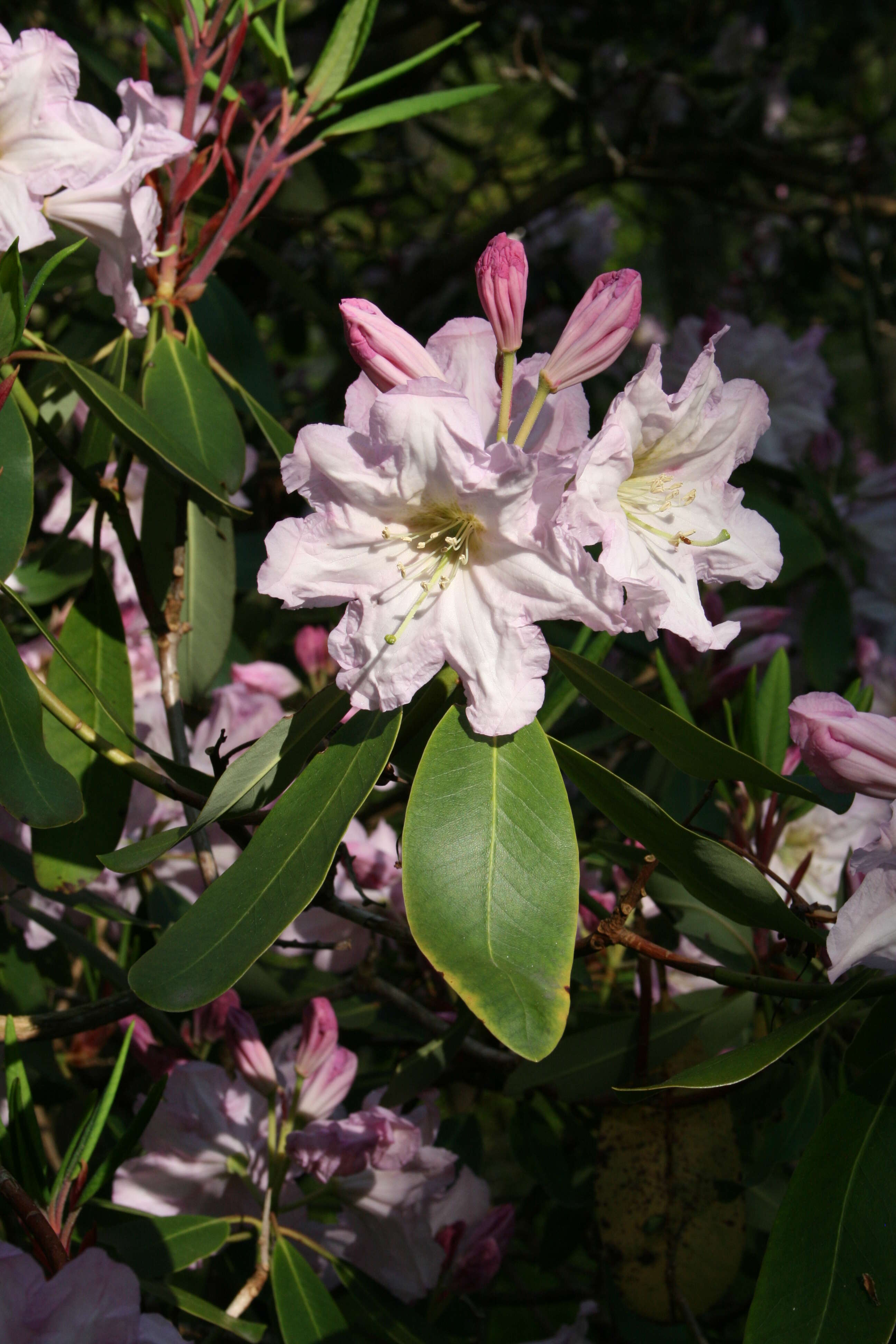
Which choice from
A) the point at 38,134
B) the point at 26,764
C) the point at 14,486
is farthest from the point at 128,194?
the point at 26,764

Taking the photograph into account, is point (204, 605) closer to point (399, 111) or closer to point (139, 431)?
point (139, 431)

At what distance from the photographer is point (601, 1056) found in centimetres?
113

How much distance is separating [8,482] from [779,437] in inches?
72.6

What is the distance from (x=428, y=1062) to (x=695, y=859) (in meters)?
0.47

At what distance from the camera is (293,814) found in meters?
0.78

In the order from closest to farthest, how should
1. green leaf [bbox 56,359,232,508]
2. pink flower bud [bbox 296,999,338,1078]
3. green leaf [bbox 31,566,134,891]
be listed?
green leaf [bbox 56,359,232,508], green leaf [bbox 31,566,134,891], pink flower bud [bbox 296,999,338,1078]

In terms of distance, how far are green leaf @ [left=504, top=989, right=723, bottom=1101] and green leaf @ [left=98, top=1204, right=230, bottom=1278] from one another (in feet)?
1.11

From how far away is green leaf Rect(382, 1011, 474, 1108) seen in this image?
3.65 feet

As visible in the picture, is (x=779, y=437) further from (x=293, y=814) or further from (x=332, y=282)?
(x=293, y=814)

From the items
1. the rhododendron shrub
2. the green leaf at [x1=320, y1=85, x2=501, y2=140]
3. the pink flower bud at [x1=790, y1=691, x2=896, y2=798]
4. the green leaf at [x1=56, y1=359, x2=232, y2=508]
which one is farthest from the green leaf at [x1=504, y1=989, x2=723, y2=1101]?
the green leaf at [x1=320, y1=85, x2=501, y2=140]

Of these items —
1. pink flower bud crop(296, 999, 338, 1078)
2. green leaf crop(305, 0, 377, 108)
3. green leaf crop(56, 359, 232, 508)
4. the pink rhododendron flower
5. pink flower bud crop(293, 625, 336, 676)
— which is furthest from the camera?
pink flower bud crop(293, 625, 336, 676)

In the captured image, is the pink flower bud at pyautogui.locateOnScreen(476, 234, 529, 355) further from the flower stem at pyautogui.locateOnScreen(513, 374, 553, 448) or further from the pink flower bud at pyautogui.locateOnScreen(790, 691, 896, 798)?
the pink flower bud at pyautogui.locateOnScreen(790, 691, 896, 798)

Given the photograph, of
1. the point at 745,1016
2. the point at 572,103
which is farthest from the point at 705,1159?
the point at 572,103

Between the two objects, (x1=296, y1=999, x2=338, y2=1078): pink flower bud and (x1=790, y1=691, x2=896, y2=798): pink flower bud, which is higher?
(x1=790, y1=691, x2=896, y2=798): pink flower bud
